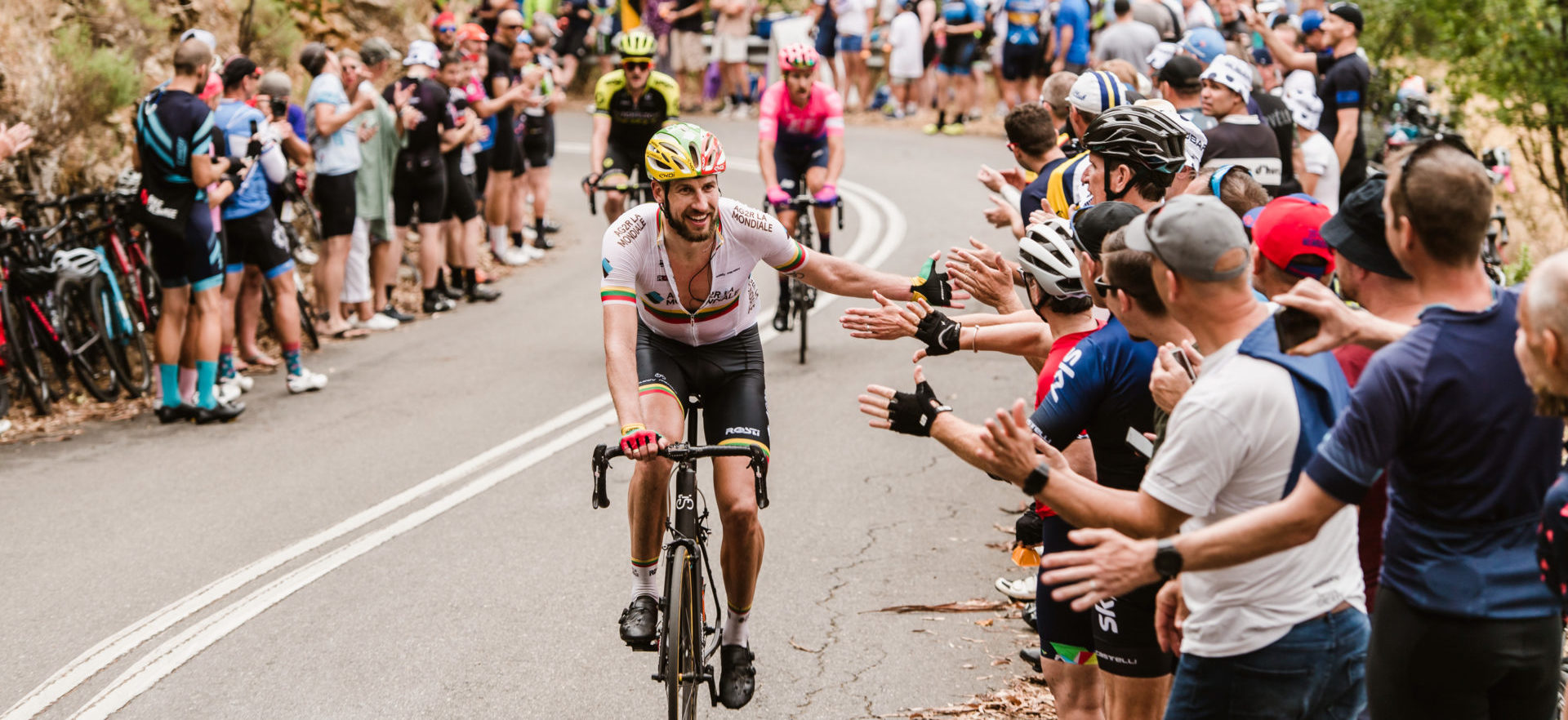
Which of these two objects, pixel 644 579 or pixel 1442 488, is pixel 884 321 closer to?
pixel 644 579

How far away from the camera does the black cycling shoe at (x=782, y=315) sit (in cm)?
1134

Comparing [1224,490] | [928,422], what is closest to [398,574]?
[928,422]

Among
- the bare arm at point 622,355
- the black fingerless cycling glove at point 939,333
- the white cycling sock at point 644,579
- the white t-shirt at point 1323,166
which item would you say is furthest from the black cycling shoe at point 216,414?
the white t-shirt at point 1323,166

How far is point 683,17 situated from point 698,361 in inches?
750

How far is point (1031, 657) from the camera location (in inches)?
231

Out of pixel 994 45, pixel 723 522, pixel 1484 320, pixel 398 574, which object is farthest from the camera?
pixel 994 45

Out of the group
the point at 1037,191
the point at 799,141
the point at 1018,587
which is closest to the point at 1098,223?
the point at 1037,191

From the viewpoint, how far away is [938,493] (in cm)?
817

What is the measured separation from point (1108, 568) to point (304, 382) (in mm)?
8884

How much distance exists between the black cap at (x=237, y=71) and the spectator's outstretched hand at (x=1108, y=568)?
8801 mm

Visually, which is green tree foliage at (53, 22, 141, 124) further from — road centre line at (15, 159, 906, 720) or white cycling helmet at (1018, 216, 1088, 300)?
white cycling helmet at (1018, 216, 1088, 300)

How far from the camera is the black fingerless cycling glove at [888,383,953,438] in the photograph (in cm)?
370

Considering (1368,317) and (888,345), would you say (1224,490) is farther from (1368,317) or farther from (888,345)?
(888,345)

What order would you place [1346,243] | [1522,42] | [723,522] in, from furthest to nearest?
[1522,42] → [723,522] → [1346,243]
